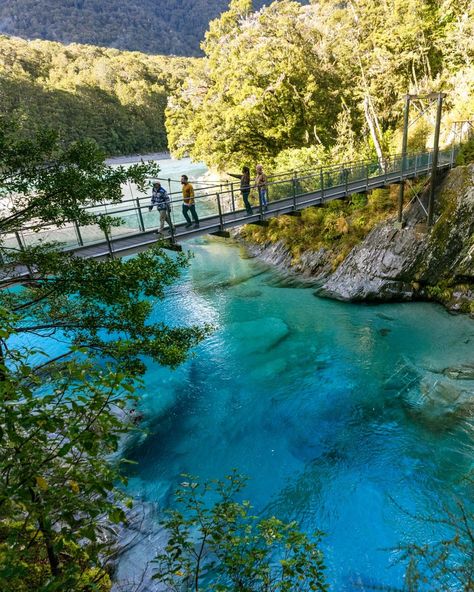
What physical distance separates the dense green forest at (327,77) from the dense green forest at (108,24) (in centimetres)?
16137

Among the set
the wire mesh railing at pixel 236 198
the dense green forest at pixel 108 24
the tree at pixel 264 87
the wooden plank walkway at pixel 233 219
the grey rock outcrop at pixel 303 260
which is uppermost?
the dense green forest at pixel 108 24

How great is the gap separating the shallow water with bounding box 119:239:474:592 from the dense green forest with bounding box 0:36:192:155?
151 ft

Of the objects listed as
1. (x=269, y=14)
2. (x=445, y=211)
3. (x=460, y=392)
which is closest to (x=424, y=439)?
(x=460, y=392)

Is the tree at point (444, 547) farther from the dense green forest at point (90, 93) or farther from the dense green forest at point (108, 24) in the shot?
the dense green forest at point (108, 24)

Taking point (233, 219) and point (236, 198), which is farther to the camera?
point (236, 198)

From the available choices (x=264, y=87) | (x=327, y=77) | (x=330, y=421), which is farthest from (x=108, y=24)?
(x=330, y=421)

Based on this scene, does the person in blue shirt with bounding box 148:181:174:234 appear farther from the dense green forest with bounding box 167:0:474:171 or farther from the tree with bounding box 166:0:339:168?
the tree with bounding box 166:0:339:168

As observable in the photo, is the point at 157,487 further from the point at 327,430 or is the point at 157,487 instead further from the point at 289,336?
the point at 289,336

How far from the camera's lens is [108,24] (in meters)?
161

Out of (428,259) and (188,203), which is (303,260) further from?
(188,203)

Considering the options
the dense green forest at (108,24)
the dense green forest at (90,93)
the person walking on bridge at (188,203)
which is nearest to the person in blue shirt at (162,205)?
the person walking on bridge at (188,203)

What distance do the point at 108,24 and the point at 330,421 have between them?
203 m

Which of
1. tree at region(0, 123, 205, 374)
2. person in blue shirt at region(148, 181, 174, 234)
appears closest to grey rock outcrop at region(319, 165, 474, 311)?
person in blue shirt at region(148, 181, 174, 234)

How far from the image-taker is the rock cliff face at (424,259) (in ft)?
41.6
